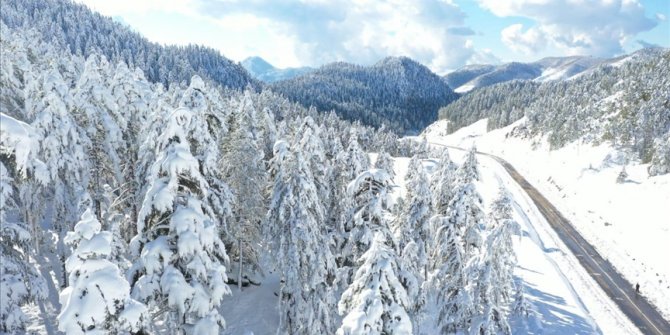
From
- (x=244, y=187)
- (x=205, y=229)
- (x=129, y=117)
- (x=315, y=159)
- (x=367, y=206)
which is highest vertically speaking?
(x=129, y=117)

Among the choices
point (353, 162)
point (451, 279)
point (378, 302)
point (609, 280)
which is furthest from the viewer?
point (609, 280)

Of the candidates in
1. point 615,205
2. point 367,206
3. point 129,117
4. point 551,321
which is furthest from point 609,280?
point 129,117

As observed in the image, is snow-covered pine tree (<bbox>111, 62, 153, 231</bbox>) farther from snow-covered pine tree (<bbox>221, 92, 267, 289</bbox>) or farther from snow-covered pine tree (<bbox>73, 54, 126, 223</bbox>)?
snow-covered pine tree (<bbox>221, 92, 267, 289</bbox>)

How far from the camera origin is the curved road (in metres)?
33.5

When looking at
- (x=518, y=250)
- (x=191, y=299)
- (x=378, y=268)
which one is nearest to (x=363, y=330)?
(x=378, y=268)

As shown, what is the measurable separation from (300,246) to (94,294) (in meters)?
12.3

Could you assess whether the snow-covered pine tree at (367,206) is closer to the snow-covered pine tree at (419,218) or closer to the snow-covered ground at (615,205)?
the snow-covered pine tree at (419,218)

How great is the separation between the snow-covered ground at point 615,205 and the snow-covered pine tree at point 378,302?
37444 millimetres

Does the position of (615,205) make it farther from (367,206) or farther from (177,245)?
(177,245)

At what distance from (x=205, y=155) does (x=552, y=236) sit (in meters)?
53.0

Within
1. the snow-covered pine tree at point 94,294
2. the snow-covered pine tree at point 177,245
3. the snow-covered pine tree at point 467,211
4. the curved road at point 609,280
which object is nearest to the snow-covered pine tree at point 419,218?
the snow-covered pine tree at point 467,211

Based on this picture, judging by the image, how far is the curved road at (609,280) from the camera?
33494mm

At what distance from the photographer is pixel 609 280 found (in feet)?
135

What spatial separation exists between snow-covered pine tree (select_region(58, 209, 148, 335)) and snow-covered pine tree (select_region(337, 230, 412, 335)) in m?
5.06
